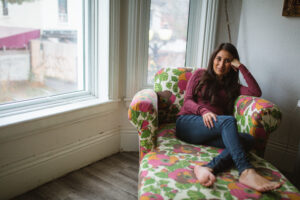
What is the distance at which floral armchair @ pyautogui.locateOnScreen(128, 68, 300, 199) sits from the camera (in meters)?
1.11

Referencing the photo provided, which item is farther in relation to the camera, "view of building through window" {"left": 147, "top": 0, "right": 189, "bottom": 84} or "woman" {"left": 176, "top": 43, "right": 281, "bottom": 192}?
"view of building through window" {"left": 147, "top": 0, "right": 189, "bottom": 84}

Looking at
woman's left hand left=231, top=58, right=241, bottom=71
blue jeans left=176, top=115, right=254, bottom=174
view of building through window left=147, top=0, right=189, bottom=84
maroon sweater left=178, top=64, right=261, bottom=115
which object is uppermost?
view of building through window left=147, top=0, right=189, bottom=84

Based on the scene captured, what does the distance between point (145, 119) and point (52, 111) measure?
73 cm

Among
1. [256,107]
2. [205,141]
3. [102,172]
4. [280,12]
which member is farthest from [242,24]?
[102,172]

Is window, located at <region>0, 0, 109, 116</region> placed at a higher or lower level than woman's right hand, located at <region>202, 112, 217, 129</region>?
higher

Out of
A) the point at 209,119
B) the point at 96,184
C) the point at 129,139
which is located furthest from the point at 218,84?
the point at 96,184

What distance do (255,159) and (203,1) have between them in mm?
1551

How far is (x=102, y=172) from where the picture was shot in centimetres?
203

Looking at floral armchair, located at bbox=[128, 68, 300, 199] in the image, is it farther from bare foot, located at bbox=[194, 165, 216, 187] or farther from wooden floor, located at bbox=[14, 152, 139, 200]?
wooden floor, located at bbox=[14, 152, 139, 200]

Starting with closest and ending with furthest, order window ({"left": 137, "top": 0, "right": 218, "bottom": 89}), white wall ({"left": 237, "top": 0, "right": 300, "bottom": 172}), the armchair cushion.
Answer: the armchair cushion < white wall ({"left": 237, "top": 0, "right": 300, "bottom": 172}) < window ({"left": 137, "top": 0, "right": 218, "bottom": 89})

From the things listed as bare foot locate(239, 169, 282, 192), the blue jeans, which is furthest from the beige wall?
bare foot locate(239, 169, 282, 192)

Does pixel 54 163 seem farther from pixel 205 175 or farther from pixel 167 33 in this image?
pixel 167 33

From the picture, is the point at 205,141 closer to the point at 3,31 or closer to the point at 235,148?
the point at 235,148

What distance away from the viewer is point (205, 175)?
117 centimetres
